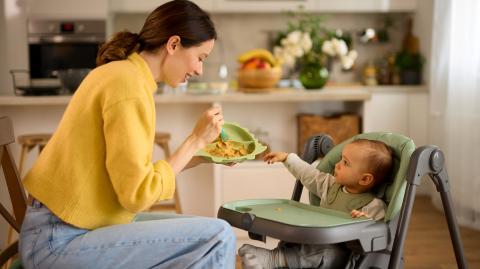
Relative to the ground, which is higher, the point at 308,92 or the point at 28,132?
the point at 308,92

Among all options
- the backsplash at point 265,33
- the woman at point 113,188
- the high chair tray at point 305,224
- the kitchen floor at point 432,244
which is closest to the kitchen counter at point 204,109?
the kitchen floor at point 432,244

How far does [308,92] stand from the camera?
13.0 ft

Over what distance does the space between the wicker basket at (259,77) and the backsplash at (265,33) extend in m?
2.16

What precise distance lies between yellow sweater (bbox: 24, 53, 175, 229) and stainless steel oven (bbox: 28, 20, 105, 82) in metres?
3.88

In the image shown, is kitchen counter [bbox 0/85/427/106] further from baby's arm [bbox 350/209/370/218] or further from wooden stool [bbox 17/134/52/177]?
baby's arm [bbox 350/209/370/218]

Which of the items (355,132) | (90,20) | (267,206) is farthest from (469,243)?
(90,20)

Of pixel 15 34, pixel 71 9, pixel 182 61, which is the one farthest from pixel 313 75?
pixel 15 34

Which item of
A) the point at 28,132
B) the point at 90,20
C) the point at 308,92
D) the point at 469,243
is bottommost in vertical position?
the point at 469,243

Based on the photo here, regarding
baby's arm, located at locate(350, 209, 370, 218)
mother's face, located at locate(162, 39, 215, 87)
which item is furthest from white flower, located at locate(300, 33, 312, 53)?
mother's face, located at locate(162, 39, 215, 87)

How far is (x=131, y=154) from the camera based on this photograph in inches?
70.6

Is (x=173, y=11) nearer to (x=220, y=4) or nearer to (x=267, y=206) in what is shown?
(x=267, y=206)

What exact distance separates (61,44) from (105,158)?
4100 mm

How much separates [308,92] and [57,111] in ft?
4.82

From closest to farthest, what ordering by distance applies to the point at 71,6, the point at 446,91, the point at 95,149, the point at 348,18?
the point at 95,149 < the point at 446,91 < the point at 71,6 < the point at 348,18
